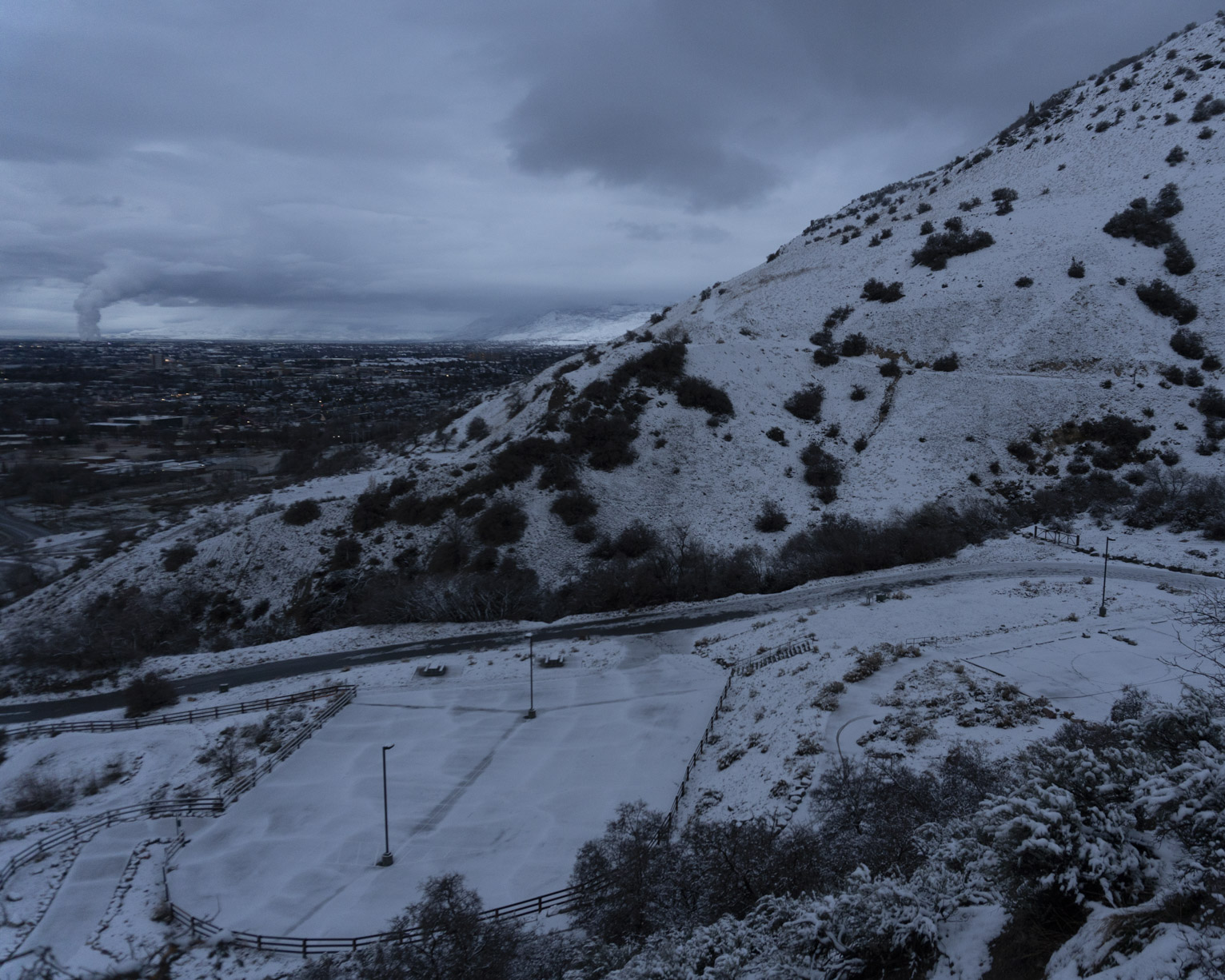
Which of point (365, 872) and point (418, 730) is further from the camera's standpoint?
point (418, 730)

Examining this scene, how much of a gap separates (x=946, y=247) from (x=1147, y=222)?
45.6ft

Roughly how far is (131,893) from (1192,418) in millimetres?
53755

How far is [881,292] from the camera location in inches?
2256

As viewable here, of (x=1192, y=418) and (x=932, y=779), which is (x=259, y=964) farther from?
(x=1192, y=418)

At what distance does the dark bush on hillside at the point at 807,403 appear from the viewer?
48.8m

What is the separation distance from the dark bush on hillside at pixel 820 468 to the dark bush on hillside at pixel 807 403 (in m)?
4.20

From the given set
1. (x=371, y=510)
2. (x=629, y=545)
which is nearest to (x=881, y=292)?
(x=629, y=545)

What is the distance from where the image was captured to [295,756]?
2177 centimetres

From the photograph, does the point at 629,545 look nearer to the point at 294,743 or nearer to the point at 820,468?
the point at 820,468

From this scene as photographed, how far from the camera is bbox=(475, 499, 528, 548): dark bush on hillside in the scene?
37625 millimetres

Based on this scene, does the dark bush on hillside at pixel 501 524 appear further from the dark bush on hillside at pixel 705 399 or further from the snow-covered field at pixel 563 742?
the dark bush on hillside at pixel 705 399

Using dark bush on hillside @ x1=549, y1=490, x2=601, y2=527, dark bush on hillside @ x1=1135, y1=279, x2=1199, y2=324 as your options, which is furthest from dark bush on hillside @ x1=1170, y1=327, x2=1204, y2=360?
dark bush on hillside @ x1=549, y1=490, x2=601, y2=527

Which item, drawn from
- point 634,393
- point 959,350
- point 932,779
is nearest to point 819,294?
point 959,350

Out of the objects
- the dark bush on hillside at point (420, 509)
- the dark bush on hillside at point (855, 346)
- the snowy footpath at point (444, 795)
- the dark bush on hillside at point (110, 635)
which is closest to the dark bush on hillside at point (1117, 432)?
the dark bush on hillside at point (855, 346)
